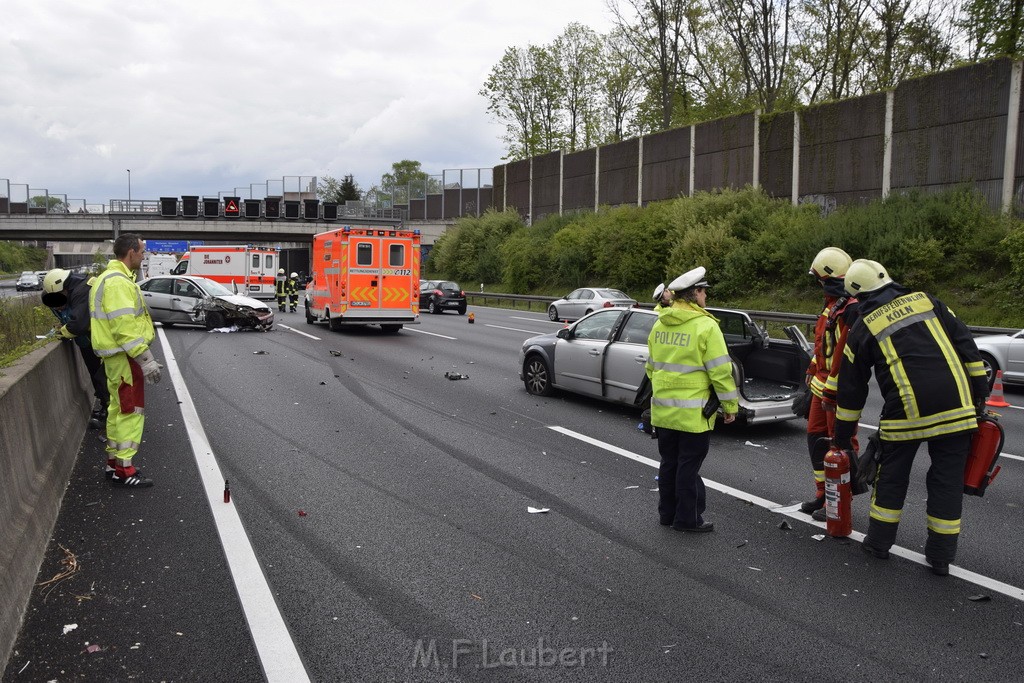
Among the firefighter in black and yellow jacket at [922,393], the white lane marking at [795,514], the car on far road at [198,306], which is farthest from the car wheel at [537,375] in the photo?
the car on far road at [198,306]

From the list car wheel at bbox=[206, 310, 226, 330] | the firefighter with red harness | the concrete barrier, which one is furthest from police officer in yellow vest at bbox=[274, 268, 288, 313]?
the firefighter with red harness

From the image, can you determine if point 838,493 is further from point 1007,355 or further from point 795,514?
point 1007,355

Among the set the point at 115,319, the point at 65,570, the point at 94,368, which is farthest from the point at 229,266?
the point at 65,570

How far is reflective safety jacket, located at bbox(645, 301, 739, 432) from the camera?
5.71 metres

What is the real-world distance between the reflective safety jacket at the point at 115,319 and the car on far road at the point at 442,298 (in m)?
27.0

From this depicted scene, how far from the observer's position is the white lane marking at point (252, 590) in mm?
3799

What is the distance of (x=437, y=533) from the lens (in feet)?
18.7

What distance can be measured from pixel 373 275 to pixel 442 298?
11.9 metres

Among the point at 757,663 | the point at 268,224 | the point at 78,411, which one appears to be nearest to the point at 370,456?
the point at 78,411

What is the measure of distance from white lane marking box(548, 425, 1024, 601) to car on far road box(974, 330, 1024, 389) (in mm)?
7752

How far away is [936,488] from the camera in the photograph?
4945mm

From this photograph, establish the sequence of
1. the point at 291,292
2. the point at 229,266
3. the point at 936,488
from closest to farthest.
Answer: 1. the point at 936,488
2. the point at 291,292
3. the point at 229,266

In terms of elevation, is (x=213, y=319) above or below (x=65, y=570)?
above

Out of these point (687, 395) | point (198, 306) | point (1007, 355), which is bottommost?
point (1007, 355)
